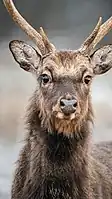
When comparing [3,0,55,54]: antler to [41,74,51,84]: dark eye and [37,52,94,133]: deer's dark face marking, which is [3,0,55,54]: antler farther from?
[41,74,51,84]: dark eye

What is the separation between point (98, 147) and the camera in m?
10.0

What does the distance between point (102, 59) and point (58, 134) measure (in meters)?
1.31

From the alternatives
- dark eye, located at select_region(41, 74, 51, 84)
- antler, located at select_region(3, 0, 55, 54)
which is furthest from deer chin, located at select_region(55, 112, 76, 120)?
antler, located at select_region(3, 0, 55, 54)

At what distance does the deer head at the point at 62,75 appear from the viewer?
26.2ft

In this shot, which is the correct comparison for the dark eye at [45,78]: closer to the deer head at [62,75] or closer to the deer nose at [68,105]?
the deer head at [62,75]

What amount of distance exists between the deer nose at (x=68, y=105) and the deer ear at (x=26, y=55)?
113 centimetres

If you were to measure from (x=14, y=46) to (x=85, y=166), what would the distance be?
168 cm

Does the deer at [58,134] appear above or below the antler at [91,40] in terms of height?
below

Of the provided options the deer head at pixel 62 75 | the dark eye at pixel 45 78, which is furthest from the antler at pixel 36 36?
the dark eye at pixel 45 78

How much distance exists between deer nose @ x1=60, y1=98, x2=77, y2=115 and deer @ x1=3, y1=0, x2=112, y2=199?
0.07m

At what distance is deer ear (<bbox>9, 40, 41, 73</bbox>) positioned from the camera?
29.1 ft

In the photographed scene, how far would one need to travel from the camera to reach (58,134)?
8.31m

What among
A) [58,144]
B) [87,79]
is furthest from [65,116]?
[87,79]

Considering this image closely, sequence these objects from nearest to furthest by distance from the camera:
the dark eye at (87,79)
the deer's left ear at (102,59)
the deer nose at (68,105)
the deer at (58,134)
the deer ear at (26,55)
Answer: the deer nose at (68,105), the deer at (58,134), the dark eye at (87,79), the deer ear at (26,55), the deer's left ear at (102,59)
